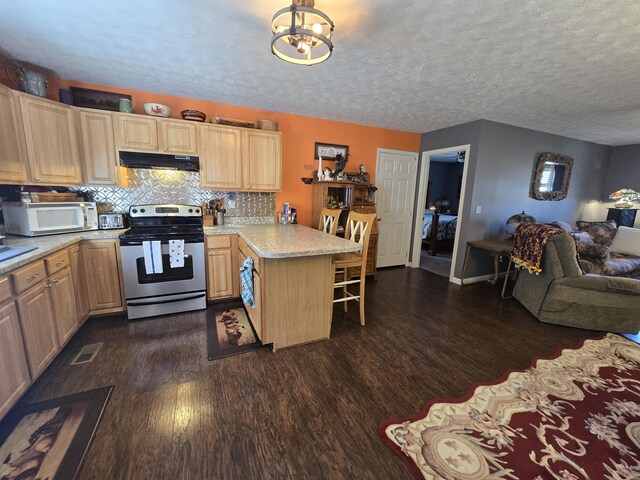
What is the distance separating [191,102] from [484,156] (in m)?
4.24

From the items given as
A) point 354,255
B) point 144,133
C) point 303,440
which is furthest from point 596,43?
point 144,133

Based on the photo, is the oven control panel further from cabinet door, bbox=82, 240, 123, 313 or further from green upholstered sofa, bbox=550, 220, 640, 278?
green upholstered sofa, bbox=550, 220, 640, 278

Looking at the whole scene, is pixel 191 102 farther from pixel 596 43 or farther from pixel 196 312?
pixel 596 43

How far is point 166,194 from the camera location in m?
3.31

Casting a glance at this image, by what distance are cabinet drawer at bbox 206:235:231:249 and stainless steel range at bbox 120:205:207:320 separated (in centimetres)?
11

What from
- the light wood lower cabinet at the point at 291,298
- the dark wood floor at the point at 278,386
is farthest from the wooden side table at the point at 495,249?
the light wood lower cabinet at the point at 291,298

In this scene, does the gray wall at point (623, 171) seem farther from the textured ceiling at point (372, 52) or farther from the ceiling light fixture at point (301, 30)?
the ceiling light fixture at point (301, 30)

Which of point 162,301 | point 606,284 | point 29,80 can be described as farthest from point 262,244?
point 606,284

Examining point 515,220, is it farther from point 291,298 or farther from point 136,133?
point 136,133

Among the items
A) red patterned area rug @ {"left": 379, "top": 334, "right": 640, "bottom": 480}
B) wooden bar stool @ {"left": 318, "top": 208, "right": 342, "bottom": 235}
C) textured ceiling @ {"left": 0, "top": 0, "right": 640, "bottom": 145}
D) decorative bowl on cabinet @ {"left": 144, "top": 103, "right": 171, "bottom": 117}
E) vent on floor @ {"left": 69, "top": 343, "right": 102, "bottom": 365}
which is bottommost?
vent on floor @ {"left": 69, "top": 343, "right": 102, "bottom": 365}

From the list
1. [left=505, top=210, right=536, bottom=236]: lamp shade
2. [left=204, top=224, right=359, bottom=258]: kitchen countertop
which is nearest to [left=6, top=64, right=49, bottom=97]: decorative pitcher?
[left=204, top=224, right=359, bottom=258]: kitchen countertop

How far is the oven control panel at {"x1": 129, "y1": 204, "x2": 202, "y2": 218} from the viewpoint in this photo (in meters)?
2.88

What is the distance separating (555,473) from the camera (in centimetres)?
137

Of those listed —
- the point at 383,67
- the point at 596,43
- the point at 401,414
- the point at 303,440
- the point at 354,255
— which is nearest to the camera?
the point at 303,440
